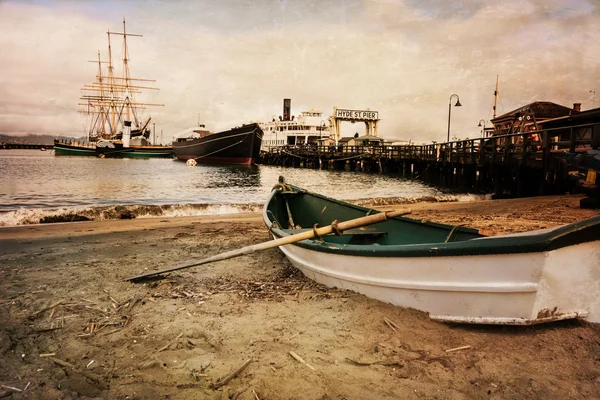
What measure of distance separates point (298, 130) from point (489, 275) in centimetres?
8262

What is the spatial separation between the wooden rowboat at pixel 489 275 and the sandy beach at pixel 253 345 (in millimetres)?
218

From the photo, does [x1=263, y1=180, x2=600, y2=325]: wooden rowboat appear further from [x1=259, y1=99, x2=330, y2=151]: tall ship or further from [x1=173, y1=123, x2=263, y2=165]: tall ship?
[x1=259, y1=99, x2=330, y2=151]: tall ship

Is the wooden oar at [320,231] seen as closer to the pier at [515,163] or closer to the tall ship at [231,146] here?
the pier at [515,163]

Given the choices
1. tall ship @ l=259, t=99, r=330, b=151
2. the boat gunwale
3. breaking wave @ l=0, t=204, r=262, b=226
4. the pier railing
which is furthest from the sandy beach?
tall ship @ l=259, t=99, r=330, b=151

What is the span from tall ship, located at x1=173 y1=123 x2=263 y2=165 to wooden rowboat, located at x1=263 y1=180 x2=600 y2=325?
160 feet

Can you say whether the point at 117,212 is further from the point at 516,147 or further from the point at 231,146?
the point at 231,146

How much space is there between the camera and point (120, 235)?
28.6ft

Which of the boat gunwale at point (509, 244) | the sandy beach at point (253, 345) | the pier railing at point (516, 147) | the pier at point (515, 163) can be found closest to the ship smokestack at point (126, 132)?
the pier railing at point (516, 147)

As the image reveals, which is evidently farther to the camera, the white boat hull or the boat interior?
the boat interior

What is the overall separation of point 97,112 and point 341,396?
107 meters

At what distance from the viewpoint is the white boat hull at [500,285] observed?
2854 mm

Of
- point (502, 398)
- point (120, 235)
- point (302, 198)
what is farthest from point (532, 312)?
point (120, 235)

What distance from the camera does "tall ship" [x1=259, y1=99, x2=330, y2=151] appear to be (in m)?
83.1

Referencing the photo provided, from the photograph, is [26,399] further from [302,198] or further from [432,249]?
[302,198]
